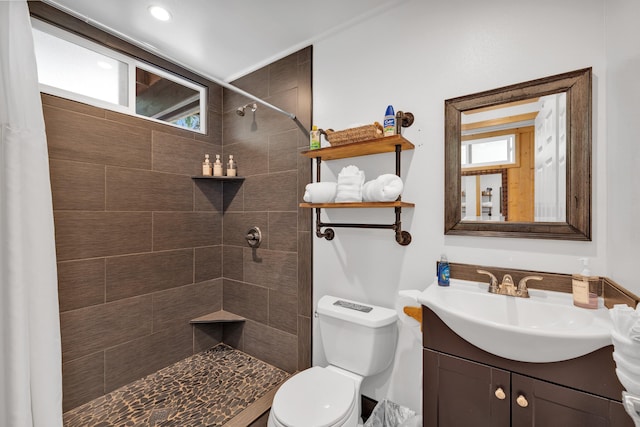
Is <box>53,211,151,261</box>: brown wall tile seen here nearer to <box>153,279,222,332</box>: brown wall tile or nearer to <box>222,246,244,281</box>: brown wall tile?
<box>153,279,222,332</box>: brown wall tile

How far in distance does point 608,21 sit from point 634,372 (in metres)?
1.32

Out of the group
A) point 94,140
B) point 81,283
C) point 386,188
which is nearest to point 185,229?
point 81,283

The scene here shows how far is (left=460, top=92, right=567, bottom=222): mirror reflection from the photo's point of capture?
1.25 meters

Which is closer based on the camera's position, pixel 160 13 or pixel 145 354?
pixel 160 13

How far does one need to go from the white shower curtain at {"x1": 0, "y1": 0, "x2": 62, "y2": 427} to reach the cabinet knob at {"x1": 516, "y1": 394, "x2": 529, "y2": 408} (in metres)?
1.58

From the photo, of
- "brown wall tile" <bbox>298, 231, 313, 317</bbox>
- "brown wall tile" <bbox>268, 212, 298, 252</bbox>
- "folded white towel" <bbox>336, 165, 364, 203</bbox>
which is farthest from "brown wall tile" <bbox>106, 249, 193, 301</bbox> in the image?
"folded white towel" <bbox>336, 165, 364, 203</bbox>

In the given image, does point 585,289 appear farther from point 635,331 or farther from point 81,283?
point 81,283

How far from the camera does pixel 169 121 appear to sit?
2279mm

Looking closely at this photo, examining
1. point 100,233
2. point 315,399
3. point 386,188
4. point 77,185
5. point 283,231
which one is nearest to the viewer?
point 315,399

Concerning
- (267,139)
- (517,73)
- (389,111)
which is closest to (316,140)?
(389,111)

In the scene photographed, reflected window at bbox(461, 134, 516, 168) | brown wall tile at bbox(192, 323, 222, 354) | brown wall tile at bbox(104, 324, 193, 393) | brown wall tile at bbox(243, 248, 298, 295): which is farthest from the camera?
brown wall tile at bbox(192, 323, 222, 354)

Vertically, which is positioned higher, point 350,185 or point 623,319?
point 350,185

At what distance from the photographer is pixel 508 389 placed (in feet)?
3.33

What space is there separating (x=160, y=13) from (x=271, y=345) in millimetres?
2419
